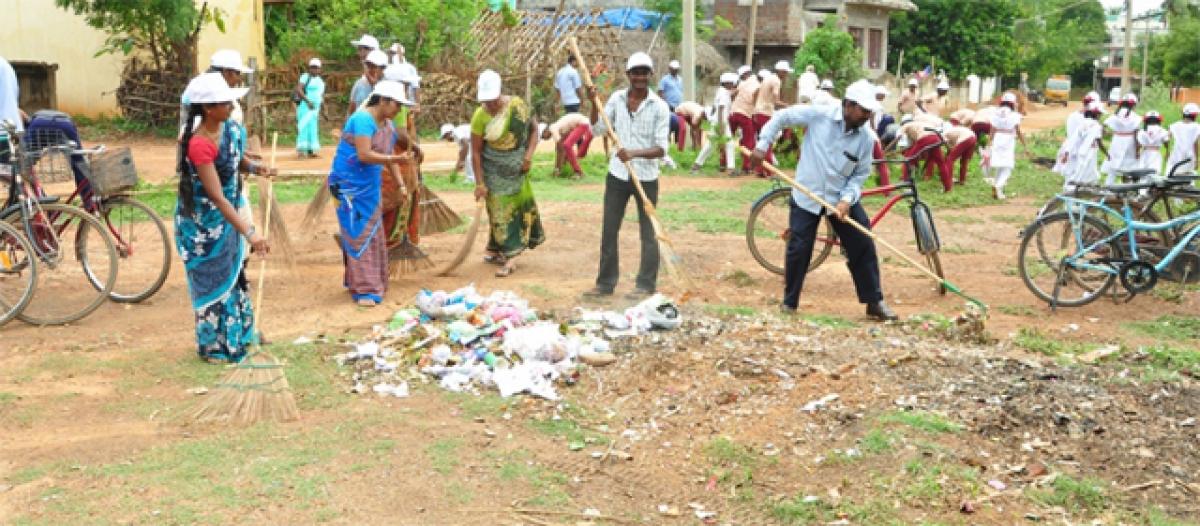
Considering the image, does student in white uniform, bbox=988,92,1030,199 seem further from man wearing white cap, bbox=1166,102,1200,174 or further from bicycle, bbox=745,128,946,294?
bicycle, bbox=745,128,946,294

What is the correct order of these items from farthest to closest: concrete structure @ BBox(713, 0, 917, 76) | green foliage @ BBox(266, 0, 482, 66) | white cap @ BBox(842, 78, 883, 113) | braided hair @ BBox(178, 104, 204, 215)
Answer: concrete structure @ BBox(713, 0, 917, 76) < green foliage @ BBox(266, 0, 482, 66) < white cap @ BBox(842, 78, 883, 113) < braided hair @ BBox(178, 104, 204, 215)

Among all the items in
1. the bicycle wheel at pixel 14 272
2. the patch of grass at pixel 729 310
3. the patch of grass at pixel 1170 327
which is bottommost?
the patch of grass at pixel 1170 327

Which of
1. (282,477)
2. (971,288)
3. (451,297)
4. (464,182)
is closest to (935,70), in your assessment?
(464,182)

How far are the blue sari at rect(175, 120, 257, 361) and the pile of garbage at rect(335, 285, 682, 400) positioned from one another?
0.65 meters

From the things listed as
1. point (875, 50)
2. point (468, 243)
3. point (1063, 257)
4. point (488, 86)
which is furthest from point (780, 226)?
point (875, 50)

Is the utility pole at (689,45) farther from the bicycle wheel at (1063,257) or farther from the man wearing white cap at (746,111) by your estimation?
the bicycle wheel at (1063,257)

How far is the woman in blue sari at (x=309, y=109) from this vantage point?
16.7m

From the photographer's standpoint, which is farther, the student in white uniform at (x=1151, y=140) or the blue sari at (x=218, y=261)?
the student in white uniform at (x=1151, y=140)

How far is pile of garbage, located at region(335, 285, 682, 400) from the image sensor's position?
571 cm

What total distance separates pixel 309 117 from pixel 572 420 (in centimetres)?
1267

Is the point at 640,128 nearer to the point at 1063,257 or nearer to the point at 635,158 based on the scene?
the point at 635,158

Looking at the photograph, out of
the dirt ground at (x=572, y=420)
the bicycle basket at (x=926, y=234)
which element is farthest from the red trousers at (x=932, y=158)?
the dirt ground at (x=572, y=420)

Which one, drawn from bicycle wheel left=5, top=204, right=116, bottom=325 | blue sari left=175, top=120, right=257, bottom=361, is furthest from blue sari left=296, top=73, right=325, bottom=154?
blue sari left=175, top=120, right=257, bottom=361

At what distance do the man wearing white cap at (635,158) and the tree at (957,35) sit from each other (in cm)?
3141
